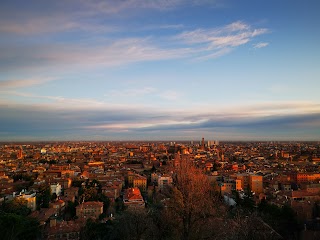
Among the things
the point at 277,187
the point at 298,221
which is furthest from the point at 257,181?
the point at 298,221

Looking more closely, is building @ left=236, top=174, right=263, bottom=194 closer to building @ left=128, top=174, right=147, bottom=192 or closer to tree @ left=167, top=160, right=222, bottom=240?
building @ left=128, top=174, right=147, bottom=192

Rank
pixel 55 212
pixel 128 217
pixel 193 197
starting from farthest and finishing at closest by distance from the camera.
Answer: pixel 55 212, pixel 128 217, pixel 193 197

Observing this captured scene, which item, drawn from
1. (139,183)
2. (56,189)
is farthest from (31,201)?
(139,183)

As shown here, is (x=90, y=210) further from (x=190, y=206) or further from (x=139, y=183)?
(x=139, y=183)

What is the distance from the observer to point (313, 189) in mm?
30188

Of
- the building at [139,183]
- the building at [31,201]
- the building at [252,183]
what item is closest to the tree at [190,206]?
the building at [31,201]

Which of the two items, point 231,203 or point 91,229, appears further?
point 231,203

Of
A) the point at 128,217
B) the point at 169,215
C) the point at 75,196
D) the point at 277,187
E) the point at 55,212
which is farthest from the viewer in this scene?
the point at 277,187

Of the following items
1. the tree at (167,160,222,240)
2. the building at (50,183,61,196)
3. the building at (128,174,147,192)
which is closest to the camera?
the tree at (167,160,222,240)

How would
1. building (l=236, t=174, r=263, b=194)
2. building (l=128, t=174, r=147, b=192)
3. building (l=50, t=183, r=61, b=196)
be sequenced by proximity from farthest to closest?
1. building (l=128, t=174, r=147, b=192)
2. building (l=50, t=183, r=61, b=196)
3. building (l=236, t=174, r=263, b=194)

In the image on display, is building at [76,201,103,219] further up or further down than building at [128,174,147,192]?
further up

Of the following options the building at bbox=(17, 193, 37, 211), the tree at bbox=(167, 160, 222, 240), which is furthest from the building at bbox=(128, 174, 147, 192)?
the tree at bbox=(167, 160, 222, 240)

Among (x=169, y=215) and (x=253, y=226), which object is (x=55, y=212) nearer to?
(x=169, y=215)

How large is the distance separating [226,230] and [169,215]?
2.11 m
